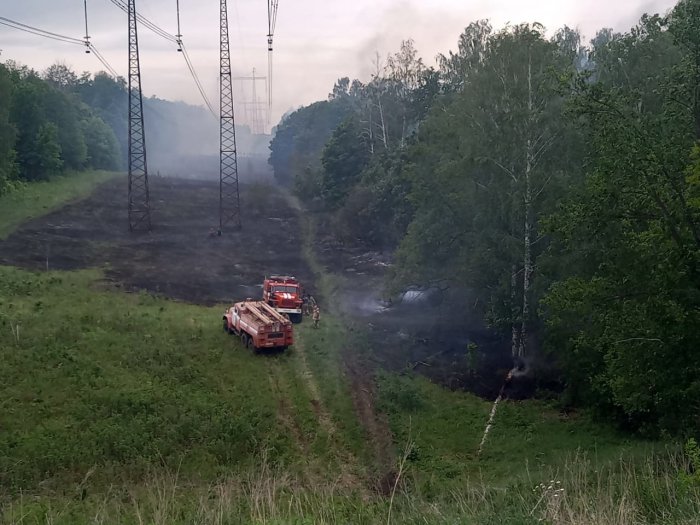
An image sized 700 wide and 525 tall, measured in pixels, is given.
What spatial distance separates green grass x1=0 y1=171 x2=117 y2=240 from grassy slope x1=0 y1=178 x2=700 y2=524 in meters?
25.2

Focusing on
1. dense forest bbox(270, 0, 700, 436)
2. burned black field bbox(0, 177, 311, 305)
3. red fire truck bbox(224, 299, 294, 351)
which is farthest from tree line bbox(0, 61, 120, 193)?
red fire truck bbox(224, 299, 294, 351)

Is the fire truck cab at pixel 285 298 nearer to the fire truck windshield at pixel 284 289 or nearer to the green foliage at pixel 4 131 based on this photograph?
the fire truck windshield at pixel 284 289

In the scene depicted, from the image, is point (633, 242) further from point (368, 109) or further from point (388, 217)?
Answer: point (368, 109)

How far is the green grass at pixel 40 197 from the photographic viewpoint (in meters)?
50.3

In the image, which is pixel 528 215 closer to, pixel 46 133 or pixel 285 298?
pixel 285 298

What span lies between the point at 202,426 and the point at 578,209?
12187mm

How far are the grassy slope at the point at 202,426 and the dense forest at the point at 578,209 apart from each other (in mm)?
2247

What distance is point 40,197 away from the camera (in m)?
60.9

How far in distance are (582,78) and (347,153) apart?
5150 centimetres

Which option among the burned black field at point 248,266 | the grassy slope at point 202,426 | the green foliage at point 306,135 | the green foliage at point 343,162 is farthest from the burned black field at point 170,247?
the green foliage at point 306,135

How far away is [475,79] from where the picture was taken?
2691 centimetres

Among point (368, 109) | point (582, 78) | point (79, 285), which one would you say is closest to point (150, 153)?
point (368, 109)

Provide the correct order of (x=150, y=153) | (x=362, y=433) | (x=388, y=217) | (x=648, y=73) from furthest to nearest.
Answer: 1. (x=150, y=153)
2. (x=388, y=217)
3. (x=648, y=73)
4. (x=362, y=433)

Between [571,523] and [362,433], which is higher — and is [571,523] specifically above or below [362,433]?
above
